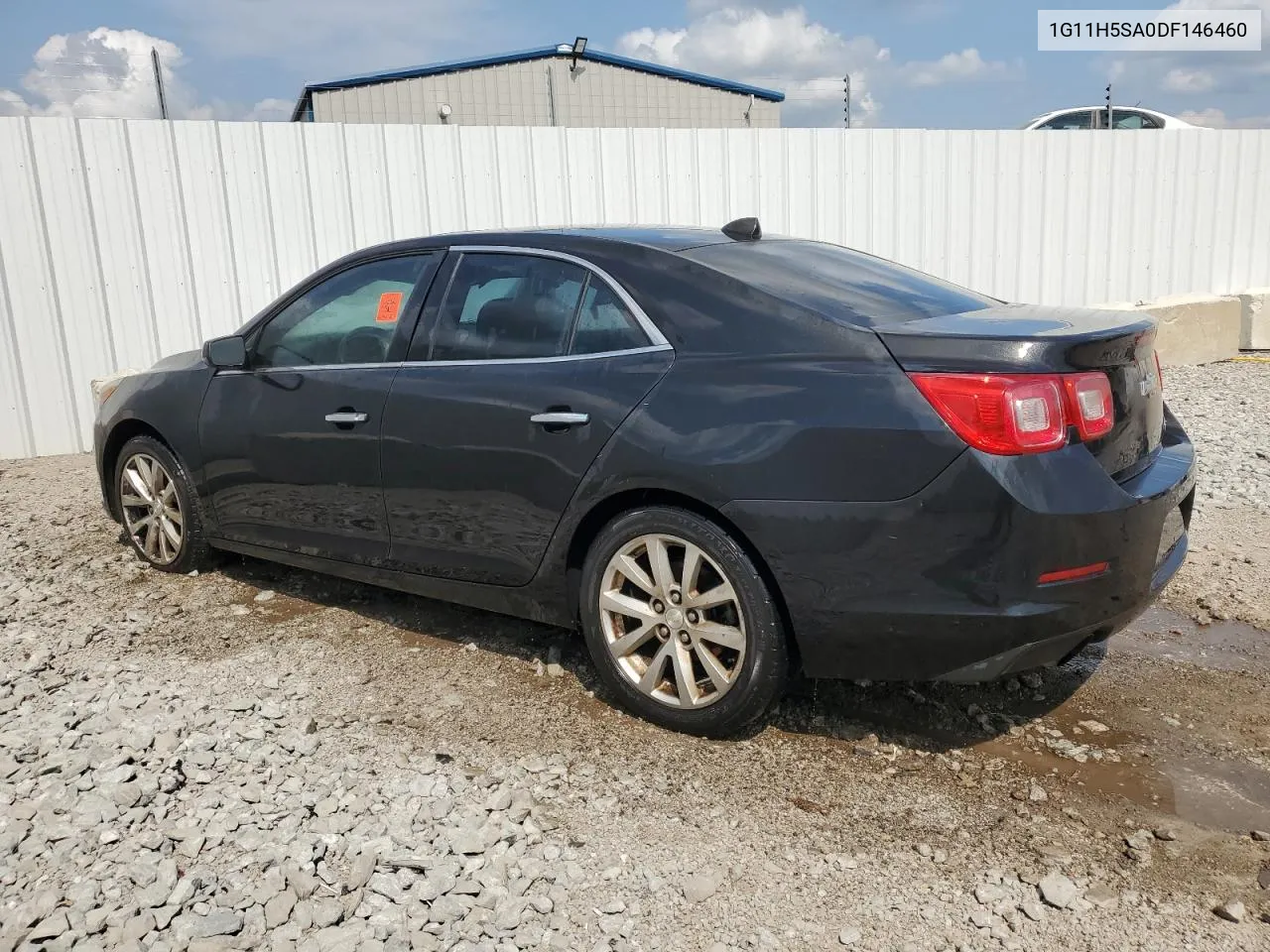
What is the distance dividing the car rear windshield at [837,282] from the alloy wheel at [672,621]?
868 mm

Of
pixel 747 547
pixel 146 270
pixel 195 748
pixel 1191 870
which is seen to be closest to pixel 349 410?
pixel 195 748

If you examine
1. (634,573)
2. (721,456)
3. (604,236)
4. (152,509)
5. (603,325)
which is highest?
(604,236)

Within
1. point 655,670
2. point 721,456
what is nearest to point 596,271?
point 721,456

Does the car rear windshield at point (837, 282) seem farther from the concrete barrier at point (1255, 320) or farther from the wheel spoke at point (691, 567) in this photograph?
the concrete barrier at point (1255, 320)

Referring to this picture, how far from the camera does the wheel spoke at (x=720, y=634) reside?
3.18 meters

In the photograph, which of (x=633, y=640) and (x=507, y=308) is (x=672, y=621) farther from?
(x=507, y=308)

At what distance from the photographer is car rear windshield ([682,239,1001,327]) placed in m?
3.29

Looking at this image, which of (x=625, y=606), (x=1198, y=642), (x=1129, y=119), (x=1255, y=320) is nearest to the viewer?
(x=625, y=606)

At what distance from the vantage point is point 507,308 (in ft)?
12.5

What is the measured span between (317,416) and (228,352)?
2.16 ft

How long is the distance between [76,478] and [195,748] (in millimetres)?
4887

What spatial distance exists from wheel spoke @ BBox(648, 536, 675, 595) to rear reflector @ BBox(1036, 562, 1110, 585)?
1083 mm

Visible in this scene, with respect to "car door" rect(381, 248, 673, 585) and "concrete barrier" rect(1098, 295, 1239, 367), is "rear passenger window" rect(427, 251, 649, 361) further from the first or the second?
"concrete barrier" rect(1098, 295, 1239, 367)

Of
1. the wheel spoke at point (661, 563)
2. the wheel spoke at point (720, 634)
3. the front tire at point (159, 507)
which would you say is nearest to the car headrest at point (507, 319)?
the wheel spoke at point (661, 563)
